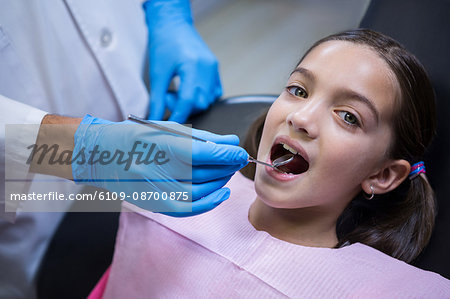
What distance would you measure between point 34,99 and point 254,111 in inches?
28.8

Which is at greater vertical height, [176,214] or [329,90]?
[329,90]

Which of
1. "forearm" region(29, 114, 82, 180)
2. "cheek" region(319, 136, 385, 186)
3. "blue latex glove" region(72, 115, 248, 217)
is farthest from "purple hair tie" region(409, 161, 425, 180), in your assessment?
"forearm" region(29, 114, 82, 180)

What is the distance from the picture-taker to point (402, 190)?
1.11 metres

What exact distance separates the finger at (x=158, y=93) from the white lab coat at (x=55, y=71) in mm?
52

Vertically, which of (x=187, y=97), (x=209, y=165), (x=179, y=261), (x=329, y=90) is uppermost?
(x=329, y=90)

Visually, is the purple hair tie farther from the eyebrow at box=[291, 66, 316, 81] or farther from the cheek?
the eyebrow at box=[291, 66, 316, 81]

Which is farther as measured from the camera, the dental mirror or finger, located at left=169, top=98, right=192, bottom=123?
finger, located at left=169, top=98, right=192, bottom=123

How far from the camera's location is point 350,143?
896mm

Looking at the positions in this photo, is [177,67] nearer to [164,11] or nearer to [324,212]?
[164,11]

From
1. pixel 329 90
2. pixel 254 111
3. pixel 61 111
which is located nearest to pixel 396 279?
pixel 329 90

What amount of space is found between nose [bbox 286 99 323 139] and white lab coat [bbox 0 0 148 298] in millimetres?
588

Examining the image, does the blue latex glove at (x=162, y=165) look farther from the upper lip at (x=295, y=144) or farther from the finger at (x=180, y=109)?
the finger at (x=180, y=109)

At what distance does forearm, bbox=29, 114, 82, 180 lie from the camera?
3.04ft

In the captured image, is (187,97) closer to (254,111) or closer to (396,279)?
(254,111)
